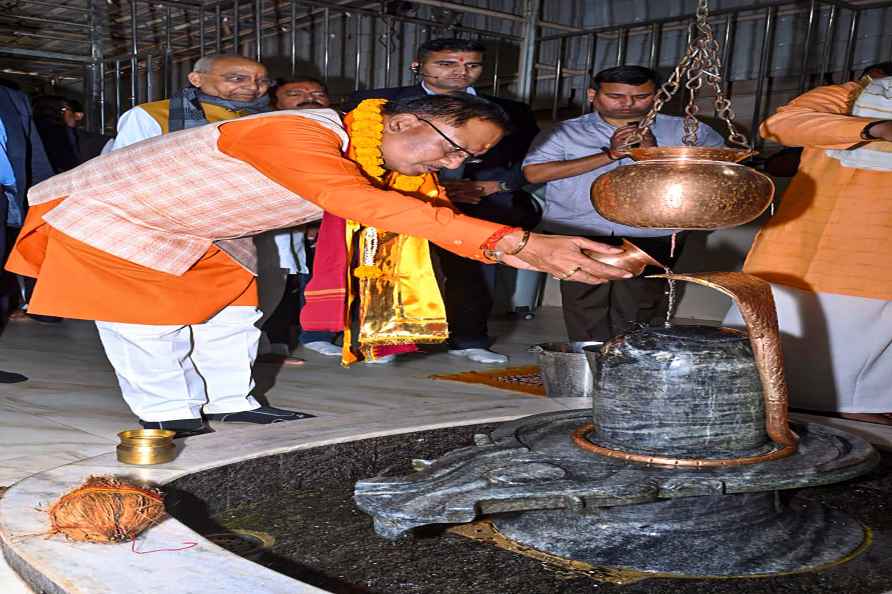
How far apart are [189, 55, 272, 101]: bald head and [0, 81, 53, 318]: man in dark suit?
45.9 inches

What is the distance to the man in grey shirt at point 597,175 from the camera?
470 centimetres

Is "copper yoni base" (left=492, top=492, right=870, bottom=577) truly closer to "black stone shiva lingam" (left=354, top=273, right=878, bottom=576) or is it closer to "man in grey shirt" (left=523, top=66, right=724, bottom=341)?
"black stone shiva lingam" (left=354, top=273, right=878, bottom=576)

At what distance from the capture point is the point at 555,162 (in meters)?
4.73

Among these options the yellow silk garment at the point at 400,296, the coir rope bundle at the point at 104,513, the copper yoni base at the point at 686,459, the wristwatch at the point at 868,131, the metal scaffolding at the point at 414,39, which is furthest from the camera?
the metal scaffolding at the point at 414,39

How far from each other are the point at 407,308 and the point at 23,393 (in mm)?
1901

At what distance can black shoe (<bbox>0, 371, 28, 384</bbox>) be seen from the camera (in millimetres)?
4387

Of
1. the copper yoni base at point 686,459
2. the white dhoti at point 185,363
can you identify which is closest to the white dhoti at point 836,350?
the copper yoni base at point 686,459

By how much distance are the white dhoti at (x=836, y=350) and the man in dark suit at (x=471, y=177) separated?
168 centimetres

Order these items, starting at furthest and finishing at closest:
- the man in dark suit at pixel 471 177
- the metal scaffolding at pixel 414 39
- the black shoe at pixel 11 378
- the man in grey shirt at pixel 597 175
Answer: the metal scaffolding at pixel 414 39 < the man in dark suit at pixel 471 177 < the man in grey shirt at pixel 597 175 < the black shoe at pixel 11 378

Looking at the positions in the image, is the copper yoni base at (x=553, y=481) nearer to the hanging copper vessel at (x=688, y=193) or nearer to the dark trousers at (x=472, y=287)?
the hanging copper vessel at (x=688, y=193)

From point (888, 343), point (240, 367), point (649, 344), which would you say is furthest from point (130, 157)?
point (888, 343)

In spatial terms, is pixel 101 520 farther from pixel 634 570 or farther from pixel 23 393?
pixel 23 393

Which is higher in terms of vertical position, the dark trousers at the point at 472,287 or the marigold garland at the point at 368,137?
the marigold garland at the point at 368,137

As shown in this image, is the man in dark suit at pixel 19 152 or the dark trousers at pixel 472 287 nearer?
the man in dark suit at pixel 19 152
